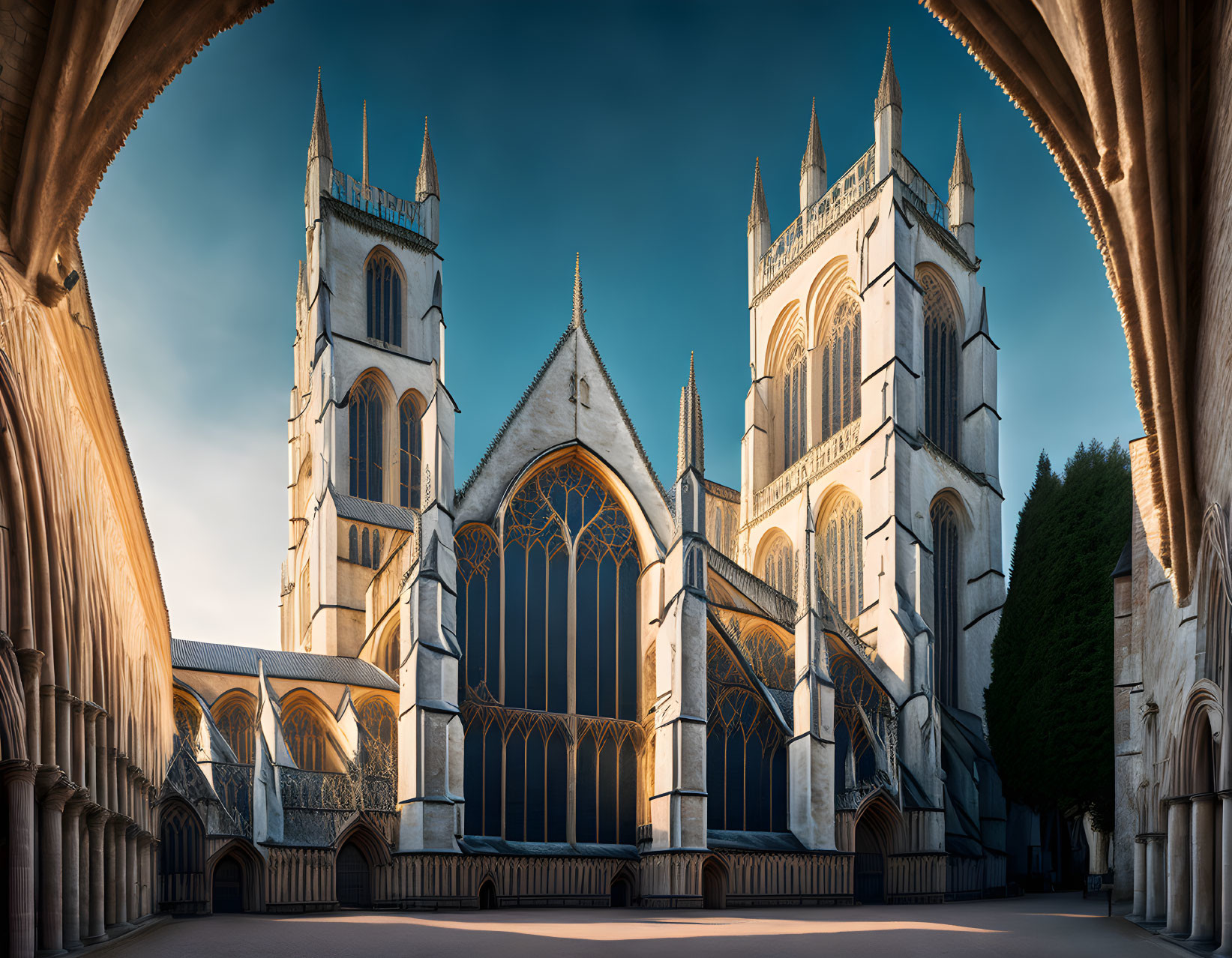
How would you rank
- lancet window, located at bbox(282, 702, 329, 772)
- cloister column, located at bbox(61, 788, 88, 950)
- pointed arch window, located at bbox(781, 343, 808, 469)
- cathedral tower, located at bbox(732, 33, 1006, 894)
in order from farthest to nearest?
pointed arch window, located at bbox(781, 343, 808, 469) → cathedral tower, located at bbox(732, 33, 1006, 894) → lancet window, located at bbox(282, 702, 329, 772) → cloister column, located at bbox(61, 788, 88, 950)

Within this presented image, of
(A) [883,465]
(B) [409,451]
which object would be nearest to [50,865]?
(A) [883,465]

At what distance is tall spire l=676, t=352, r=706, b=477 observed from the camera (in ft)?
87.4

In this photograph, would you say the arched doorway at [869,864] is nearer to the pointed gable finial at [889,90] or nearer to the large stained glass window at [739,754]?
the large stained glass window at [739,754]

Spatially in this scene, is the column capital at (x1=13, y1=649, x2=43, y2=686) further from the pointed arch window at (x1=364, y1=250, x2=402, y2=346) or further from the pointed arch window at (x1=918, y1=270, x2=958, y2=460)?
the pointed arch window at (x1=918, y1=270, x2=958, y2=460)

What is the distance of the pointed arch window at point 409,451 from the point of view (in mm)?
37594

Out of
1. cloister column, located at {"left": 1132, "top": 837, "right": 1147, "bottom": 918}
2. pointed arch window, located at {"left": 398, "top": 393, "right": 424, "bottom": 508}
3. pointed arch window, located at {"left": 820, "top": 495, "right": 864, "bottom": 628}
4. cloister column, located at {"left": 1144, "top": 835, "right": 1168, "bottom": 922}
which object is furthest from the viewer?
pointed arch window, located at {"left": 398, "top": 393, "right": 424, "bottom": 508}

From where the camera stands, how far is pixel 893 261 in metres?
34.8

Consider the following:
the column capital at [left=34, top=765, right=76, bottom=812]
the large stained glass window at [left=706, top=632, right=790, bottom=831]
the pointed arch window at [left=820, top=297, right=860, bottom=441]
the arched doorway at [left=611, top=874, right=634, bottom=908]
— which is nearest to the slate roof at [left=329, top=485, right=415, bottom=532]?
the large stained glass window at [left=706, top=632, right=790, bottom=831]

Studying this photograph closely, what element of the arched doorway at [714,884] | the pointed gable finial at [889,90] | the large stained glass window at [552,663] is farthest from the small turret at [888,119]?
the arched doorway at [714,884]

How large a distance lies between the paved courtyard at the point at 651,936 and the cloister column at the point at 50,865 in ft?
4.10

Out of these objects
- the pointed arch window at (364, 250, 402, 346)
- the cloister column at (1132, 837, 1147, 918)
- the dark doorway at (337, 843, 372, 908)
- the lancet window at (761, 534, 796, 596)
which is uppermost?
the pointed arch window at (364, 250, 402, 346)

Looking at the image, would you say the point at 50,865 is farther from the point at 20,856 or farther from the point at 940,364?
the point at 940,364

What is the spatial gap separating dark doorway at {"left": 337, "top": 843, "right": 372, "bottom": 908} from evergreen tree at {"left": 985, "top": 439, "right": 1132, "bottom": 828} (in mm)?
19130

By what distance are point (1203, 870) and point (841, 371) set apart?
2614 centimetres
